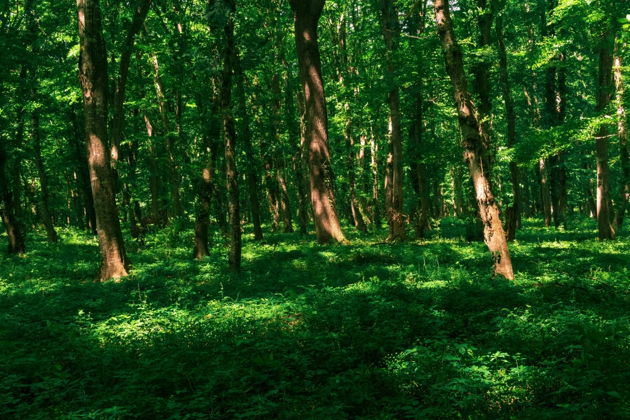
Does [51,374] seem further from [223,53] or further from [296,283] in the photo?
[223,53]

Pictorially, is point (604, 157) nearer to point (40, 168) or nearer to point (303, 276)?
point (303, 276)

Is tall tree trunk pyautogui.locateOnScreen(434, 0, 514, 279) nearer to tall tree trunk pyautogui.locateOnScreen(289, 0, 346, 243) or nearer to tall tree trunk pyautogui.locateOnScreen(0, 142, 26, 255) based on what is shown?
tall tree trunk pyautogui.locateOnScreen(289, 0, 346, 243)

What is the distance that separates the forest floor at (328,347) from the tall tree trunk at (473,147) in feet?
2.97

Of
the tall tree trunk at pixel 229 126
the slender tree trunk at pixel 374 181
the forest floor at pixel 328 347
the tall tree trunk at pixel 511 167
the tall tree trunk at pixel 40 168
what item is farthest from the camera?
the slender tree trunk at pixel 374 181

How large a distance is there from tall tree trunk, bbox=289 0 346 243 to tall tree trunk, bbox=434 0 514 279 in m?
7.88

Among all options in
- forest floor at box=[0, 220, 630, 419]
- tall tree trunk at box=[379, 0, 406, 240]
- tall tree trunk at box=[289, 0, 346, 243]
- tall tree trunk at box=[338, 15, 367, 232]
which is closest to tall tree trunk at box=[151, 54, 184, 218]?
tall tree trunk at box=[289, 0, 346, 243]

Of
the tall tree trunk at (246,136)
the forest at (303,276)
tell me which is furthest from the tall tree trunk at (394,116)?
the tall tree trunk at (246,136)

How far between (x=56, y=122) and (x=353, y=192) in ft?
60.1

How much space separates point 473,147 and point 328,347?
18.8ft

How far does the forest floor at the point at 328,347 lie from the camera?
16.5 ft

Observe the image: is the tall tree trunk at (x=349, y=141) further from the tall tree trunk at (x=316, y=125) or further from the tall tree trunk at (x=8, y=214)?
the tall tree trunk at (x=8, y=214)

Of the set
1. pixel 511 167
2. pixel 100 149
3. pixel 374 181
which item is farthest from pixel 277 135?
pixel 100 149

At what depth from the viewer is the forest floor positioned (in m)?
5.02

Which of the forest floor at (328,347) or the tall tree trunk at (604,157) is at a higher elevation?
the tall tree trunk at (604,157)
